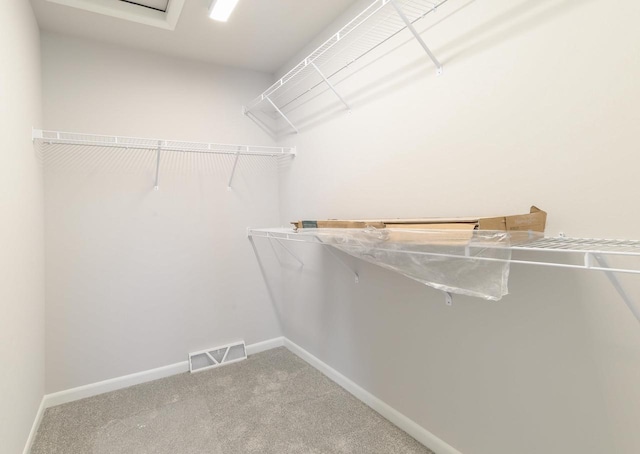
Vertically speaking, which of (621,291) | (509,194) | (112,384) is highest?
(509,194)

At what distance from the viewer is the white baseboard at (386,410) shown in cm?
164

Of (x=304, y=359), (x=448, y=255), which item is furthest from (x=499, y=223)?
(x=304, y=359)

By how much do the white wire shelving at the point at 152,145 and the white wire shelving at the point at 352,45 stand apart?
34 cm

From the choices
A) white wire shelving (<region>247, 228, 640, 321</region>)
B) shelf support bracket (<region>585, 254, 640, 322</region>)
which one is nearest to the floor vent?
white wire shelving (<region>247, 228, 640, 321</region>)

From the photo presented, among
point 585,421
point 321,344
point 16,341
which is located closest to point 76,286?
point 16,341

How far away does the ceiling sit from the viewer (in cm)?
202

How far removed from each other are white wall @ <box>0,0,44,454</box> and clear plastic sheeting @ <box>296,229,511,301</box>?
4.98ft

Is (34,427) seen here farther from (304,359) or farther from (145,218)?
(304,359)

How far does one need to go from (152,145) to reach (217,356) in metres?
1.73

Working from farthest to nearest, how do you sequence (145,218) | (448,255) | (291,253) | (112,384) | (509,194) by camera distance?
(291,253), (145,218), (112,384), (509,194), (448,255)

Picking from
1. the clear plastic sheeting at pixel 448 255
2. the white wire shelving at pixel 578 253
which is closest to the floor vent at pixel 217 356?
the clear plastic sheeting at pixel 448 255

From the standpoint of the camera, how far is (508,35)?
1.28 meters

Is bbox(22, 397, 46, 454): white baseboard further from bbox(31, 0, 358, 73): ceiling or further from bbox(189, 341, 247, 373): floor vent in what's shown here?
bbox(31, 0, 358, 73): ceiling

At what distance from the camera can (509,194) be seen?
4.32 feet
